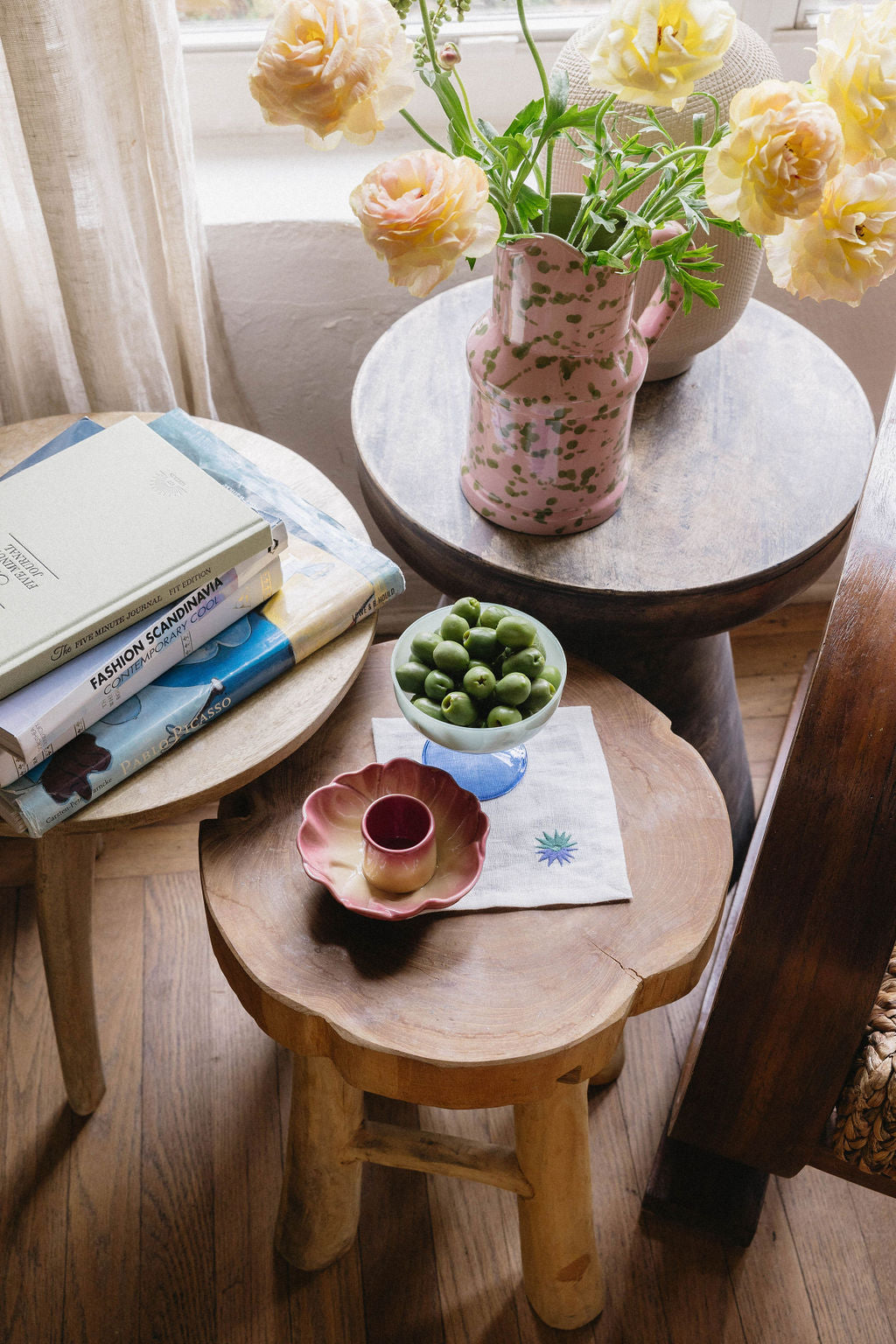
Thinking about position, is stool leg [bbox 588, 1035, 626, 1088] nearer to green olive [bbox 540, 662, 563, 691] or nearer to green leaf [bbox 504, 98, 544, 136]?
green olive [bbox 540, 662, 563, 691]

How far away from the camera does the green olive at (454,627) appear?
792 mm

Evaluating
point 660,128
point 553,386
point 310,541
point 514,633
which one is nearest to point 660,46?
point 660,128

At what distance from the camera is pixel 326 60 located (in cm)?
61

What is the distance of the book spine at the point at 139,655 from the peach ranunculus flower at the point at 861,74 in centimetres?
52

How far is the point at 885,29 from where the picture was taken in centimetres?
58

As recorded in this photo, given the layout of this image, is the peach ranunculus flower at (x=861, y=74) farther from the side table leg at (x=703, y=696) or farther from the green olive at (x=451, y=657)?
the side table leg at (x=703, y=696)

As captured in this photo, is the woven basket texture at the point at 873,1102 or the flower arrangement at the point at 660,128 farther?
the woven basket texture at the point at 873,1102

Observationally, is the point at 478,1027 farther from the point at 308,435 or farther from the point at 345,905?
the point at 308,435

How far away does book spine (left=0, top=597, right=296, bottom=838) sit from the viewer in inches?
29.9

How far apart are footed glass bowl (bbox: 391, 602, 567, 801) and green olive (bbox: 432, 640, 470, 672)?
0.12ft

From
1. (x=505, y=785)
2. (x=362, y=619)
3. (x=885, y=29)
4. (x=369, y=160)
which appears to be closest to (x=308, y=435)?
(x=369, y=160)

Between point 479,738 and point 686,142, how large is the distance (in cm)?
56

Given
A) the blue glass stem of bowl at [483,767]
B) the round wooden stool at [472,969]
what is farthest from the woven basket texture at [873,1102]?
the blue glass stem of bowl at [483,767]

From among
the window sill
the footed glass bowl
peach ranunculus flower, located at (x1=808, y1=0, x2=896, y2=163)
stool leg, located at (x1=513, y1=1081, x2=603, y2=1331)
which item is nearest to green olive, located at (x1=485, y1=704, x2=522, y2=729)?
the footed glass bowl
